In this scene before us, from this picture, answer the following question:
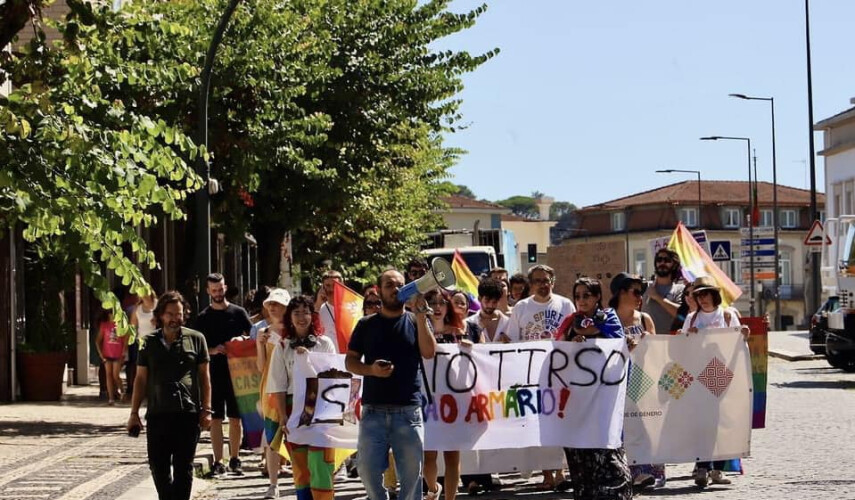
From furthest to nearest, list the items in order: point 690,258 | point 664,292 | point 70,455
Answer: point 690,258 → point 70,455 → point 664,292

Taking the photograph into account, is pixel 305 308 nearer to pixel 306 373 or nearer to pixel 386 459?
pixel 306 373

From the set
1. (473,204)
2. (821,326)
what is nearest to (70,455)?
(821,326)

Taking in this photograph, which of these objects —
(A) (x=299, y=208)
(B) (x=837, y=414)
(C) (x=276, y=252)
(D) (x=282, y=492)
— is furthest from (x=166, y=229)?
(D) (x=282, y=492)

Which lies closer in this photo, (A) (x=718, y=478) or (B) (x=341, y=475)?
(A) (x=718, y=478)

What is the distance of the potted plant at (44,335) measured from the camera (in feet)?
84.5

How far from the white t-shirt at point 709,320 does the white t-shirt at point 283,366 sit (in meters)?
3.58

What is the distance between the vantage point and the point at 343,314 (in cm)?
1380

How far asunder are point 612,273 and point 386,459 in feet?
53.1

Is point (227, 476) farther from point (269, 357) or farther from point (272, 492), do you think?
point (269, 357)

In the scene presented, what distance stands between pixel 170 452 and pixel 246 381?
4.55 metres

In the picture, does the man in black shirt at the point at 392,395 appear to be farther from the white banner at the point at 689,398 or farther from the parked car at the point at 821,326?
the parked car at the point at 821,326

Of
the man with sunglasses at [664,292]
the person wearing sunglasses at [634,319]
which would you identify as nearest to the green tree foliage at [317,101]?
the man with sunglasses at [664,292]

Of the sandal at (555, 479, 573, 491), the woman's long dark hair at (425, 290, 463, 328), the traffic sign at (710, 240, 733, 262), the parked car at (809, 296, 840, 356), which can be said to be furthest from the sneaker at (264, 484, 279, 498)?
the traffic sign at (710, 240, 733, 262)

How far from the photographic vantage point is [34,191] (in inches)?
503
